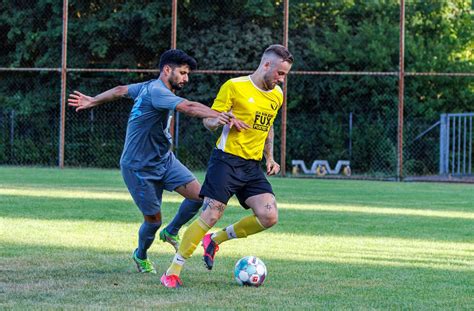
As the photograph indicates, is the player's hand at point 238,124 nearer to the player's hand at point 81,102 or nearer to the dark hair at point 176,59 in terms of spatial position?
the dark hair at point 176,59

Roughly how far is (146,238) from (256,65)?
24185 millimetres

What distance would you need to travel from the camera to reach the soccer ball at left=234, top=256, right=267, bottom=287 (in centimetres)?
739

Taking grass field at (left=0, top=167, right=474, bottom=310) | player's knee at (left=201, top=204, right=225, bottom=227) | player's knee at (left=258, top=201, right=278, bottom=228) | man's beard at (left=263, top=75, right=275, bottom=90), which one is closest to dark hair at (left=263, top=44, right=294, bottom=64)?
man's beard at (left=263, top=75, right=275, bottom=90)

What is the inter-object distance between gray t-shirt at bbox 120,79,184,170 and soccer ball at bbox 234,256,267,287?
4.29ft

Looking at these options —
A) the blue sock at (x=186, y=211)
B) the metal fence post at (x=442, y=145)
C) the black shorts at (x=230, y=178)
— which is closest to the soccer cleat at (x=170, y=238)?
the blue sock at (x=186, y=211)

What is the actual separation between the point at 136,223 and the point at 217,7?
69.4 ft

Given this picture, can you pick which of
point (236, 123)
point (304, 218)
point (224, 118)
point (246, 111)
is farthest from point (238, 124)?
point (304, 218)

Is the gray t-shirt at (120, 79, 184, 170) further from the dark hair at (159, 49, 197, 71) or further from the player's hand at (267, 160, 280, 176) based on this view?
the player's hand at (267, 160, 280, 176)

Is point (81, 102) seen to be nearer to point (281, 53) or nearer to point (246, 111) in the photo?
point (246, 111)

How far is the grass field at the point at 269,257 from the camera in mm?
6762

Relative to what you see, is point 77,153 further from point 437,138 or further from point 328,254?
point 328,254

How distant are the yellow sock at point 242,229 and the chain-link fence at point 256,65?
68.0 feet

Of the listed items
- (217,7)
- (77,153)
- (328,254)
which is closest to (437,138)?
(217,7)

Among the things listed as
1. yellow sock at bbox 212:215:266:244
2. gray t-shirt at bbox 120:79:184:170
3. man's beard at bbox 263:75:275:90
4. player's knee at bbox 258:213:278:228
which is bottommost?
yellow sock at bbox 212:215:266:244
